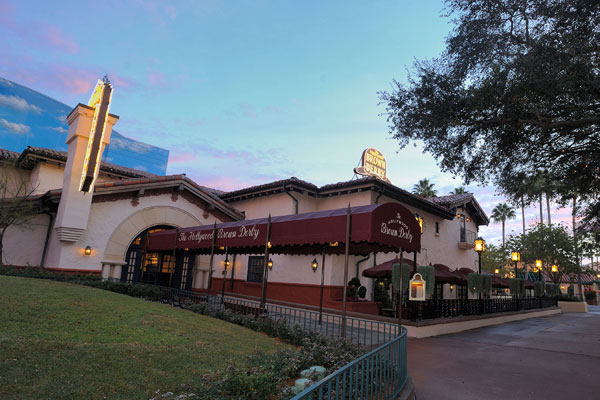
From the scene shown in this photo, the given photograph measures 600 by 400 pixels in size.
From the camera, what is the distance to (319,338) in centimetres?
768

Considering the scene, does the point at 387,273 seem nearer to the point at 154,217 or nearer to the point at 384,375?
the point at 384,375

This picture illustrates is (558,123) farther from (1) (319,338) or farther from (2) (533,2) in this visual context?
(1) (319,338)

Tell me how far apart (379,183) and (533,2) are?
954cm

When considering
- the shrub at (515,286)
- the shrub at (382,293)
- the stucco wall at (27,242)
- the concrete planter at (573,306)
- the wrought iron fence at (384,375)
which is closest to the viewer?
the wrought iron fence at (384,375)

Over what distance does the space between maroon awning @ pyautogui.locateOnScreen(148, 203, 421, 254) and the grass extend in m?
2.95

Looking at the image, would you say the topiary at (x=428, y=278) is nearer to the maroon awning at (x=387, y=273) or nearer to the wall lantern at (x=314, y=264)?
the maroon awning at (x=387, y=273)

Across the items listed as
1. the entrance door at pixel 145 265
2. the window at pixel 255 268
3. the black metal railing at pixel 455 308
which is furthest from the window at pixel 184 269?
the black metal railing at pixel 455 308

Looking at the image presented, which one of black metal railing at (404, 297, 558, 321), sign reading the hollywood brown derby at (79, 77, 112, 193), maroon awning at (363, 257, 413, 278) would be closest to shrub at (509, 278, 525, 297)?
black metal railing at (404, 297, 558, 321)

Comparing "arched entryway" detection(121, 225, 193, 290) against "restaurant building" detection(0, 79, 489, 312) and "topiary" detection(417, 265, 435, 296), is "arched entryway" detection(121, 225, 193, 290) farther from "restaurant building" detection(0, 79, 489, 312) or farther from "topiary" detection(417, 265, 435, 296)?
"topiary" detection(417, 265, 435, 296)

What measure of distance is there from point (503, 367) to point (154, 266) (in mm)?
16124

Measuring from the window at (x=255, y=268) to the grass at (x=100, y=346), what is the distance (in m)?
10.8

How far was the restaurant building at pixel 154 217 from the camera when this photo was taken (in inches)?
588

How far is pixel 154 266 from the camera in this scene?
1872 centimetres

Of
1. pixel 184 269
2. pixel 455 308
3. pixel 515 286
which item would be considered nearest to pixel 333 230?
pixel 455 308
